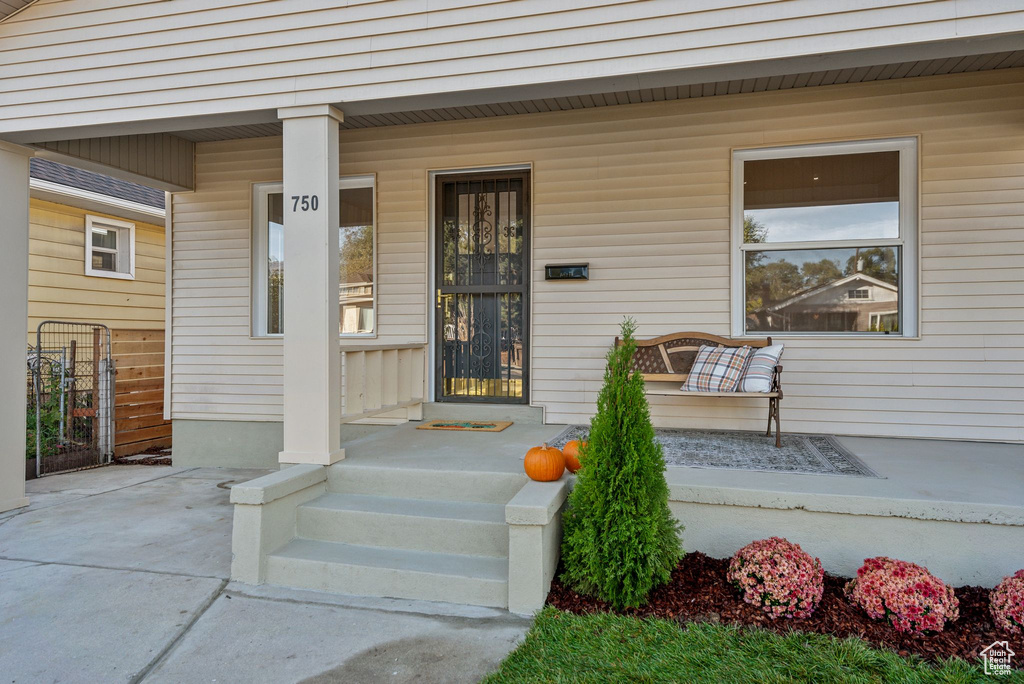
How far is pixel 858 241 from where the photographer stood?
4555 mm

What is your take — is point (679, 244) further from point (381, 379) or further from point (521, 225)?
point (381, 379)

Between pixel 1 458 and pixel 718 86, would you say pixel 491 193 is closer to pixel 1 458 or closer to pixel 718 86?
pixel 718 86

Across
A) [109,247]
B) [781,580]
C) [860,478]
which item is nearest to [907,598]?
[781,580]

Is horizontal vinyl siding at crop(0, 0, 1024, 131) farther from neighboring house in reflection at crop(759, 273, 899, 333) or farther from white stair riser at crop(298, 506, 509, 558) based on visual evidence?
white stair riser at crop(298, 506, 509, 558)

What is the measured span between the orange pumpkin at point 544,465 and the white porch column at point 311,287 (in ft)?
4.21

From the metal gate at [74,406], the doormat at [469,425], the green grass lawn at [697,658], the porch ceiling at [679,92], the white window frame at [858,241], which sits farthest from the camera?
the metal gate at [74,406]

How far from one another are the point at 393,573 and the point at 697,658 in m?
1.44

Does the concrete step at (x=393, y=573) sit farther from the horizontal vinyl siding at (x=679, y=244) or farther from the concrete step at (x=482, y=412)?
the horizontal vinyl siding at (x=679, y=244)

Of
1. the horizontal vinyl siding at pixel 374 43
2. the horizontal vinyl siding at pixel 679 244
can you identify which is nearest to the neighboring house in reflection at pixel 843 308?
the horizontal vinyl siding at pixel 679 244

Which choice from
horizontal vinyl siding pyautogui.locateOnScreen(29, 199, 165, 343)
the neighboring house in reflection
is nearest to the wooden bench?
the neighboring house in reflection

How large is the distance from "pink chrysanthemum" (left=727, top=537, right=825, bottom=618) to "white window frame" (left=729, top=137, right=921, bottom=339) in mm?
2393

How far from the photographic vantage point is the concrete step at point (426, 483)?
338cm

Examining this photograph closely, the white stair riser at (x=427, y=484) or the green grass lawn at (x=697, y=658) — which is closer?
the green grass lawn at (x=697, y=658)

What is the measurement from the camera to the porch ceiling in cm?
412
